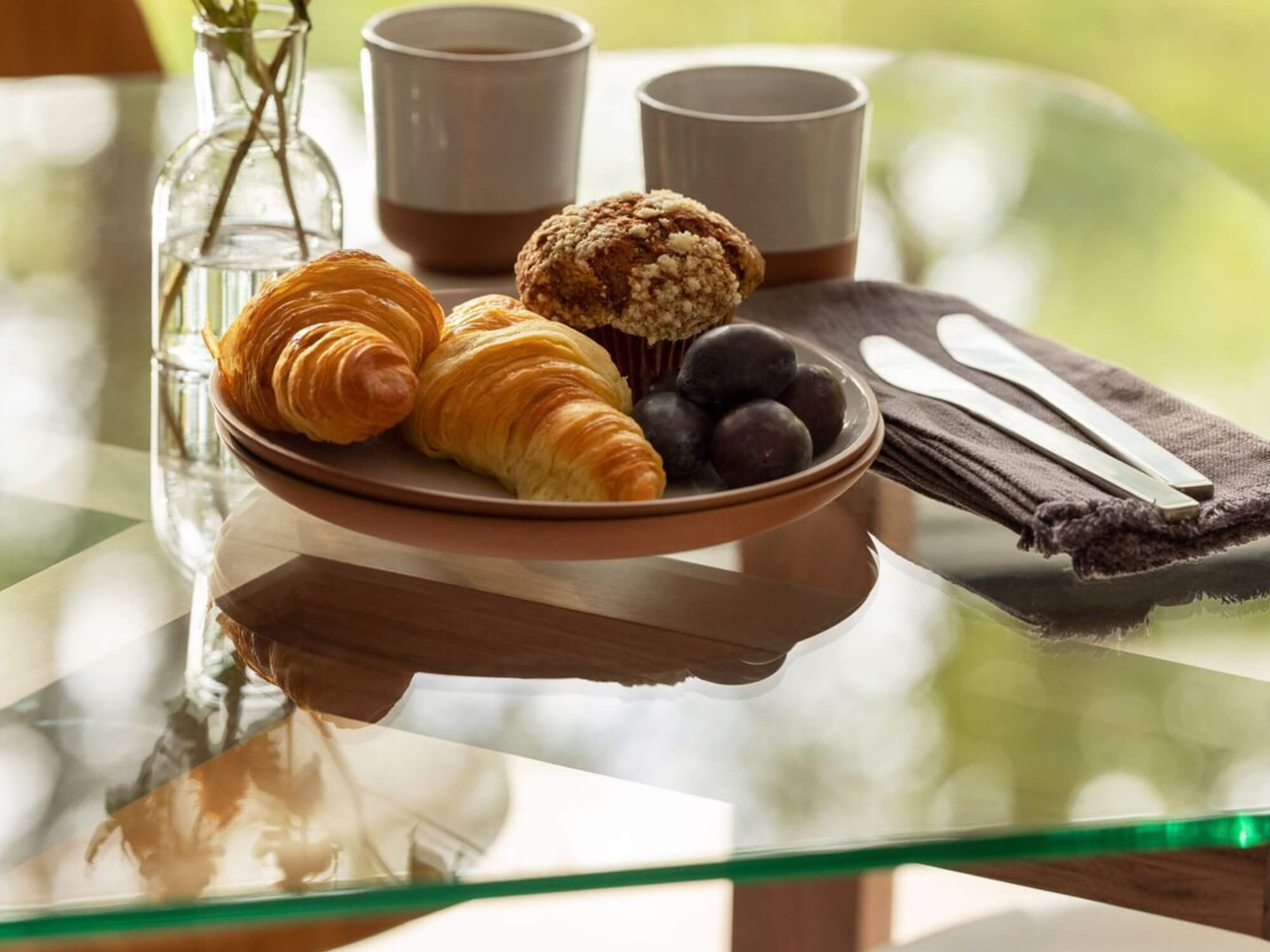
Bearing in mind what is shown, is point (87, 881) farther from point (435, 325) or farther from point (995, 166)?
point (995, 166)

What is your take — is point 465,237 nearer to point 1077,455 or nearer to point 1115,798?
point 1077,455

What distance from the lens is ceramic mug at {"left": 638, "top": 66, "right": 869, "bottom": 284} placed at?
918 millimetres

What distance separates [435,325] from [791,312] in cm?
27

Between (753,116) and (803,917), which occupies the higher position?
(753,116)

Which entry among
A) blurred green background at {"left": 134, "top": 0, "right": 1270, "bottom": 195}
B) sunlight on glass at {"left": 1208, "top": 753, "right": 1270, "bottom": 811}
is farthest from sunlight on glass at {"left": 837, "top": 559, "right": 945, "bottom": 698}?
blurred green background at {"left": 134, "top": 0, "right": 1270, "bottom": 195}

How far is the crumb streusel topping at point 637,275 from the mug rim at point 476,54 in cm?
23

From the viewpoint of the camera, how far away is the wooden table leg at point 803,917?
0.90 m

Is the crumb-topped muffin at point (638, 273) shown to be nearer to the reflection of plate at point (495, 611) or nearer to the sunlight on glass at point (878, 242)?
the reflection of plate at point (495, 611)

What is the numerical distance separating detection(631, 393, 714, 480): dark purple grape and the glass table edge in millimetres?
201

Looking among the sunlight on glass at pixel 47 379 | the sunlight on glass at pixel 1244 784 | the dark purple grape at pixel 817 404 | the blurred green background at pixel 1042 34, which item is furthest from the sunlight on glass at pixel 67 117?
the blurred green background at pixel 1042 34

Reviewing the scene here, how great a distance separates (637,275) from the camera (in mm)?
739

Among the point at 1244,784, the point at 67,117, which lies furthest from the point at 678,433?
the point at 67,117

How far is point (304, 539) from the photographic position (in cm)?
69

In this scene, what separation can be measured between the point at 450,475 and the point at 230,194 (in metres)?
→ 0.27
